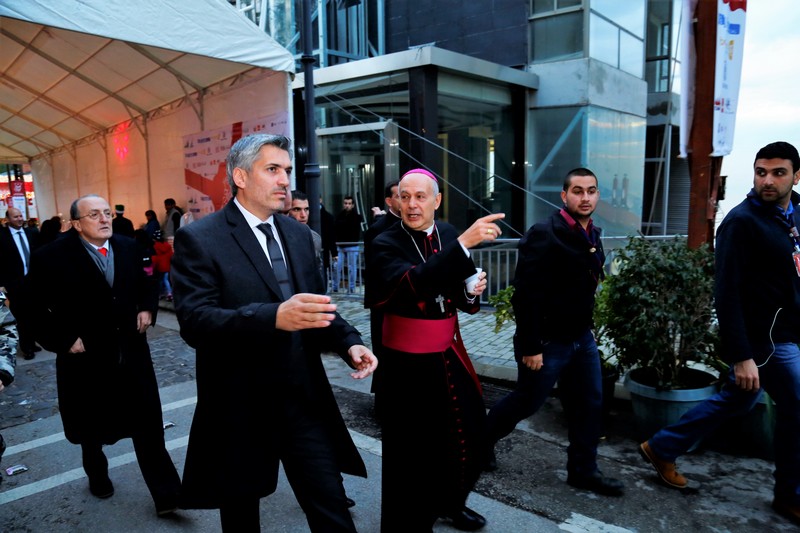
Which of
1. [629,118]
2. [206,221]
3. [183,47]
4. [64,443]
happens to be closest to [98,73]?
[183,47]

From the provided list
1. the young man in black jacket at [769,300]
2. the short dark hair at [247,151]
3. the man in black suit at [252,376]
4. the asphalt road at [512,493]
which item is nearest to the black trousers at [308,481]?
the man in black suit at [252,376]

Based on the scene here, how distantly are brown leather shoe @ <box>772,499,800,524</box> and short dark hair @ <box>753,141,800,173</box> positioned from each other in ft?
6.15

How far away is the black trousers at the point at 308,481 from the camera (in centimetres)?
227

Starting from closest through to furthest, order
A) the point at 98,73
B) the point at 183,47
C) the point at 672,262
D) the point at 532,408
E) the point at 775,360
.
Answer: the point at 775,360, the point at 532,408, the point at 672,262, the point at 183,47, the point at 98,73

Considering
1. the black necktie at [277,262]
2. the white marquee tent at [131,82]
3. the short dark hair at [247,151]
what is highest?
the white marquee tent at [131,82]

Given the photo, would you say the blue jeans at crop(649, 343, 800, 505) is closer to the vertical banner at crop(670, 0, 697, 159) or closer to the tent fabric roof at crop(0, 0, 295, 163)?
the vertical banner at crop(670, 0, 697, 159)

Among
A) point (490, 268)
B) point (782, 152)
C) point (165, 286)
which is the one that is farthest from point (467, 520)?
point (165, 286)

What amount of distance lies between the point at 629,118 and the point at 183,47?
11.1m

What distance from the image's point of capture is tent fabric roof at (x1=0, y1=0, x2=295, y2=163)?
6.10 m

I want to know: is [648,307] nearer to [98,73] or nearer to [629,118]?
[98,73]

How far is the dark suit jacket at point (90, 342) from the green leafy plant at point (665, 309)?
328 centimetres

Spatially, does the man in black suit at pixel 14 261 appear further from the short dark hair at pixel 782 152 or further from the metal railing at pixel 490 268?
the short dark hair at pixel 782 152

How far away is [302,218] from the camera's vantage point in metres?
5.58

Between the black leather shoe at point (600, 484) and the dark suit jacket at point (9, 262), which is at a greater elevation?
the dark suit jacket at point (9, 262)
